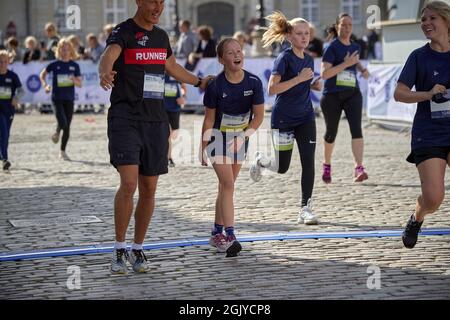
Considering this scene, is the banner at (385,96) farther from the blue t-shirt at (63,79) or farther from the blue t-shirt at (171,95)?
the blue t-shirt at (63,79)

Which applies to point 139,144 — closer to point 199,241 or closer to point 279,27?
point 199,241

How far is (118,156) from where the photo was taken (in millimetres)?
7727

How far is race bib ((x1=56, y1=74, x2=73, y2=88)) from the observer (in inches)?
688

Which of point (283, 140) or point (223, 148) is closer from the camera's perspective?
point (223, 148)

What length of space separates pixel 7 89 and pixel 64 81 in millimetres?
1429

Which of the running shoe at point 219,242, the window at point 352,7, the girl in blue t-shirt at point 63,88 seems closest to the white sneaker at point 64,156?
the girl in blue t-shirt at point 63,88

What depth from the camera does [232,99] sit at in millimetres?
8789

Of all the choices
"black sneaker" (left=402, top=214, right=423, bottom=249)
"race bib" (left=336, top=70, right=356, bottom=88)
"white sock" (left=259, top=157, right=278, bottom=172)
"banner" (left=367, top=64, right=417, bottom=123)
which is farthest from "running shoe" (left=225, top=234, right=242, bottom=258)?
"banner" (left=367, top=64, right=417, bottom=123)

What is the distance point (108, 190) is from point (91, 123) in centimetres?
1309

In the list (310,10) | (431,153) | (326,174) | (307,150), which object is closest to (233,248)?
(431,153)

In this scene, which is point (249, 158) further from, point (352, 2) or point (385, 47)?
point (352, 2)

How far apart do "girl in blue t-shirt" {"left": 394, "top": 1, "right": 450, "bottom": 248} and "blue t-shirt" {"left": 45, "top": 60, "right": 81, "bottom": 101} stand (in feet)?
33.2
